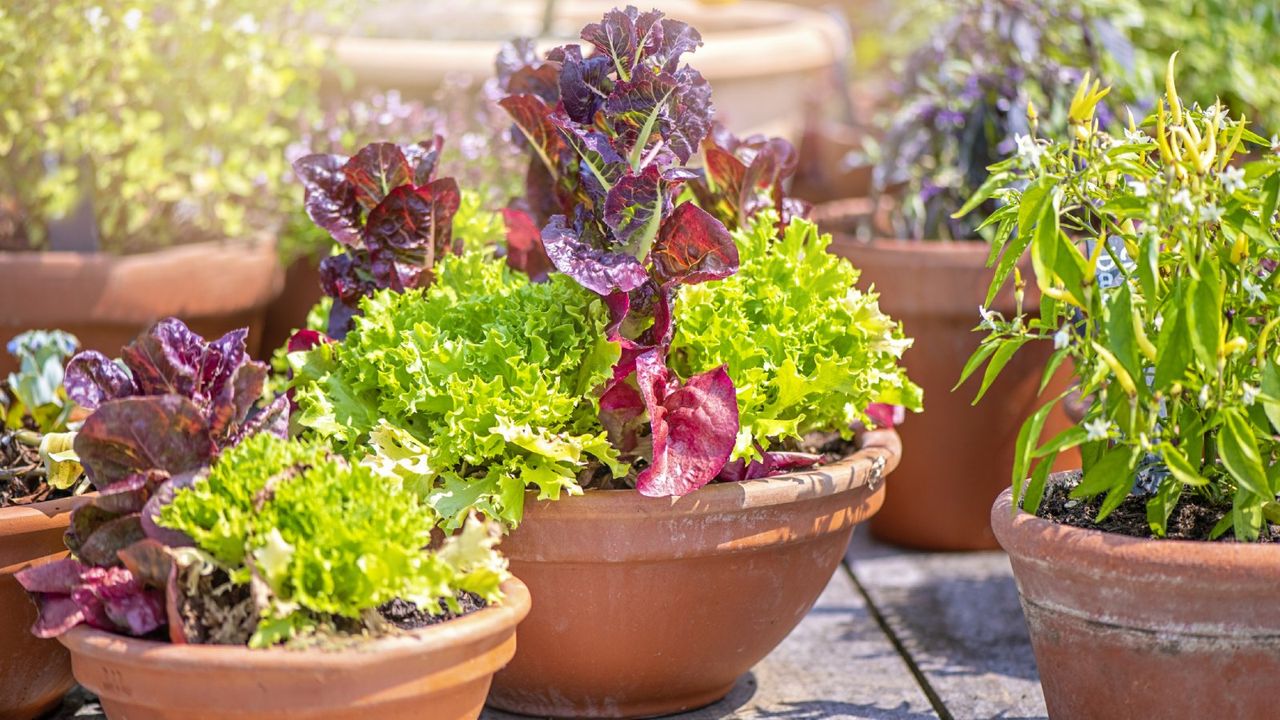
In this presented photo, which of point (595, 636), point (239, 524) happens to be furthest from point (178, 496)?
point (595, 636)

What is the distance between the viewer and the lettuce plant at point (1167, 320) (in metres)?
2.06

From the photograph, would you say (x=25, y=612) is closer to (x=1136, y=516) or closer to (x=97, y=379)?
(x=97, y=379)

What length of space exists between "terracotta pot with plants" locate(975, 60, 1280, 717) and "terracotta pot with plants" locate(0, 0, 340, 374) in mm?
2107

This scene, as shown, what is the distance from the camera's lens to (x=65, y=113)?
3514 mm

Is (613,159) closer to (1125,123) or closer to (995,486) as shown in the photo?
(995,486)

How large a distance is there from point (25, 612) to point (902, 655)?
1.67 meters

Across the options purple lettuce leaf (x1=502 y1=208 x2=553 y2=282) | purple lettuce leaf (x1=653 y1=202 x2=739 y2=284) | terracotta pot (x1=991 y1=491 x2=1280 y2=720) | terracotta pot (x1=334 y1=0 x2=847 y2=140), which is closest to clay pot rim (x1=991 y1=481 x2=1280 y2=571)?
terracotta pot (x1=991 y1=491 x2=1280 y2=720)

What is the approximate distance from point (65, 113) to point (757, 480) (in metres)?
2.11

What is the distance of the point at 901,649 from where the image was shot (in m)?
2.96

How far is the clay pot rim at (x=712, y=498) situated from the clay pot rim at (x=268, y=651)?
13.1 inches

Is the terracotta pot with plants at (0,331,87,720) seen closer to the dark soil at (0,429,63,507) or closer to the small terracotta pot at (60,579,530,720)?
the dark soil at (0,429,63,507)

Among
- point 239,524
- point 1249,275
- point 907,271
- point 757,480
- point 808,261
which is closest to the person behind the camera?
point 239,524

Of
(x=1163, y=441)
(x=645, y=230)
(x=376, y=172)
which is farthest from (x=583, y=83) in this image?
(x=1163, y=441)

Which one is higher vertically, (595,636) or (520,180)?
(520,180)
